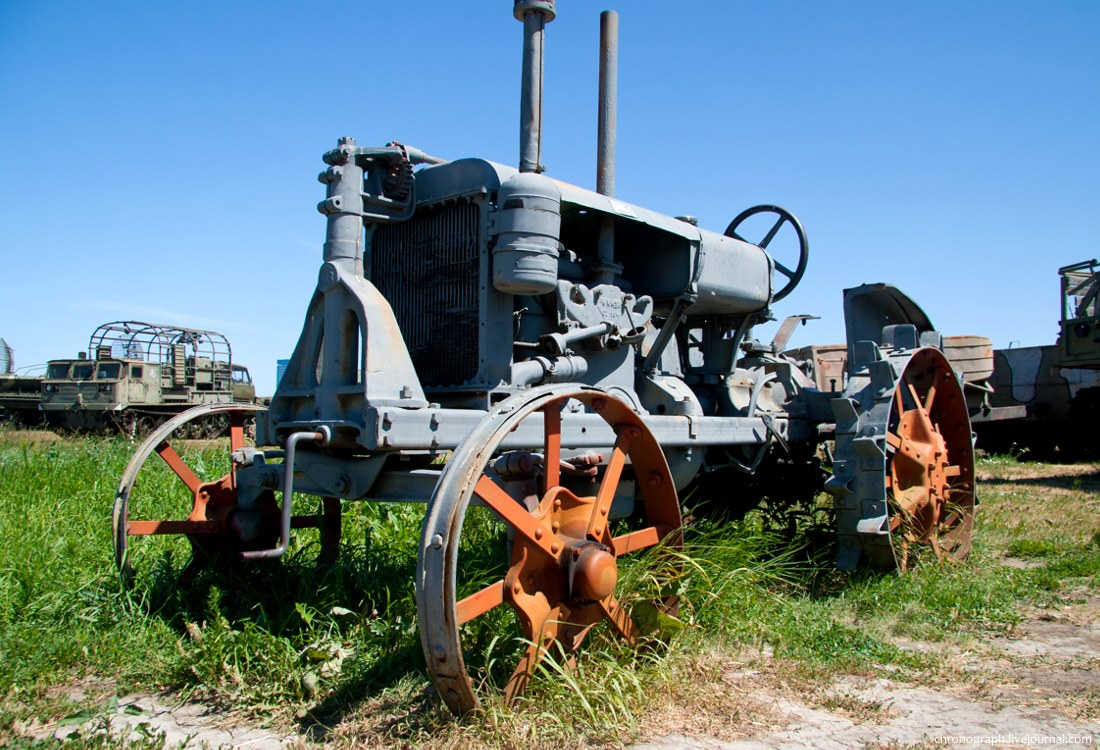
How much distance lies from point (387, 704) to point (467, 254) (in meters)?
2.22

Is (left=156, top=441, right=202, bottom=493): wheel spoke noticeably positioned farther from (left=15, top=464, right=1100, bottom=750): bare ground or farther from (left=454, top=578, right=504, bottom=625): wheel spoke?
(left=454, top=578, right=504, bottom=625): wheel spoke

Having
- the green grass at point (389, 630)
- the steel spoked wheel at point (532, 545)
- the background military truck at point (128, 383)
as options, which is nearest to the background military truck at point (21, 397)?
the background military truck at point (128, 383)

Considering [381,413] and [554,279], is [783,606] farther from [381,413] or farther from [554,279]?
[381,413]

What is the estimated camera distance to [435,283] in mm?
4715

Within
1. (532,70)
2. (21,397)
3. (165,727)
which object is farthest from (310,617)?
(21,397)

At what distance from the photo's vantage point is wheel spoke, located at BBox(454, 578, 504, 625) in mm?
2842

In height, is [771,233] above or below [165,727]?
above

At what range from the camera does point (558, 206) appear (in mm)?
4383

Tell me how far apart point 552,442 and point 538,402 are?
276mm

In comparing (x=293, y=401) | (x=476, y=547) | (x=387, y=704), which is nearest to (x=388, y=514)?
(x=476, y=547)

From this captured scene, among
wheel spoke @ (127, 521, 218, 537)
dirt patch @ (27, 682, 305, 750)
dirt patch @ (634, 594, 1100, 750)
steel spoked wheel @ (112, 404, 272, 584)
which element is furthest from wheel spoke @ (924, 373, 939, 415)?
dirt patch @ (27, 682, 305, 750)

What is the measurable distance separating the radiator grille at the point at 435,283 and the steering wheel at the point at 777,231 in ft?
8.18

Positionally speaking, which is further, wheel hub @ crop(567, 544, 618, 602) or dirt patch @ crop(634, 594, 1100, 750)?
wheel hub @ crop(567, 544, 618, 602)

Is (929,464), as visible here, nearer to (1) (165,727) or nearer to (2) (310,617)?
(2) (310,617)
